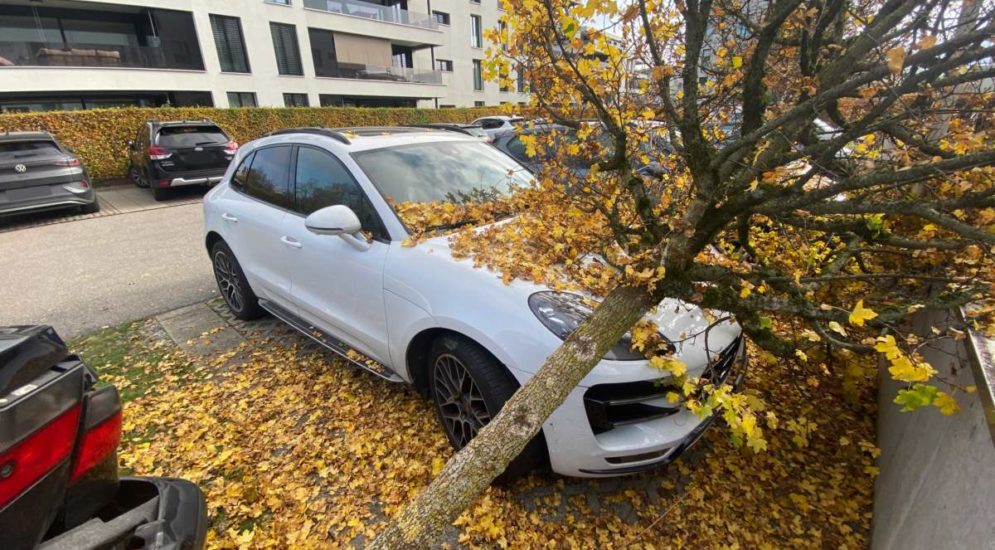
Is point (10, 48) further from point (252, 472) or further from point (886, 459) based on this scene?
point (886, 459)

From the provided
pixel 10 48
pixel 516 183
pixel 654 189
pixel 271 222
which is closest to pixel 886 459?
pixel 654 189

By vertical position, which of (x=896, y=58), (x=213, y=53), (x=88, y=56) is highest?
(x=213, y=53)

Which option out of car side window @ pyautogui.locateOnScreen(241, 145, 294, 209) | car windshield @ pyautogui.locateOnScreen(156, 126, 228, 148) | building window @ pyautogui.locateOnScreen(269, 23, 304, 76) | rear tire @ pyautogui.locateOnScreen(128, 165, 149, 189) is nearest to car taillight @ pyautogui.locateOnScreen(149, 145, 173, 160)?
car windshield @ pyautogui.locateOnScreen(156, 126, 228, 148)

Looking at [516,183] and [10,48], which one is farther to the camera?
[10,48]

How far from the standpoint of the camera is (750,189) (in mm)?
1959

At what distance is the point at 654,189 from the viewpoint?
132 inches

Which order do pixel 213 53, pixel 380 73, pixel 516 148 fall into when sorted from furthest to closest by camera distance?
pixel 380 73 < pixel 213 53 < pixel 516 148

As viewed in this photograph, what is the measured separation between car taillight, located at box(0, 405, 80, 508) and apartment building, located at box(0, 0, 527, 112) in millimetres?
22266

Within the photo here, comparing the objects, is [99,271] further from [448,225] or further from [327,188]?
[448,225]

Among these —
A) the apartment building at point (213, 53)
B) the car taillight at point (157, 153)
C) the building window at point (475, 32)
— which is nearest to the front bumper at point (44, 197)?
the car taillight at point (157, 153)

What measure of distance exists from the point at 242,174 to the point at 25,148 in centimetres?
746

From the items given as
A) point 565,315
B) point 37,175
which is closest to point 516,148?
point 565,315

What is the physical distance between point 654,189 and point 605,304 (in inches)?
66.7

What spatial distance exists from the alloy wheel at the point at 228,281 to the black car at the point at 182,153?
299 inches
